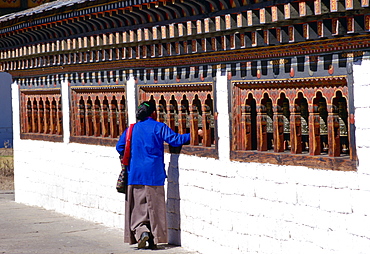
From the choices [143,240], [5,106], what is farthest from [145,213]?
[5,106]

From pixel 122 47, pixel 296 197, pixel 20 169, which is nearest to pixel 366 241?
pixel 296 197

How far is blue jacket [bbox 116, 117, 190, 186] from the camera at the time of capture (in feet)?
29.6

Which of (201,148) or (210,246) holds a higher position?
(201,148)

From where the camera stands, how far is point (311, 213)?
7.02 metres

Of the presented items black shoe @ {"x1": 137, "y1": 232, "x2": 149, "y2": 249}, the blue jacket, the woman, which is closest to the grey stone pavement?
black shoe @ {"x1": 137, "y1": 232, "x2": 149, "y2": 249}

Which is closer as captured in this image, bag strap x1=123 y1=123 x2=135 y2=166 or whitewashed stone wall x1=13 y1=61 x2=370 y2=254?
whitewashed stone wall x1=13 y1=61 x2=370 y2=254

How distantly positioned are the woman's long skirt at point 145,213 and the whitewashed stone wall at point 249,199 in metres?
0.22

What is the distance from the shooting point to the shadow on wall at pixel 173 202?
9.27m

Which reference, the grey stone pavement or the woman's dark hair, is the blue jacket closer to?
the woman's dark hair

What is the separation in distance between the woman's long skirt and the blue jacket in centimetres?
10

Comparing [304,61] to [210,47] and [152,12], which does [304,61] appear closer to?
[210,47]

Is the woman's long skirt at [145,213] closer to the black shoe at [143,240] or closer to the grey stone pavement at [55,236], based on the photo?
the black shoe at [143,240]

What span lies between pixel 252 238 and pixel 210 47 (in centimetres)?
183

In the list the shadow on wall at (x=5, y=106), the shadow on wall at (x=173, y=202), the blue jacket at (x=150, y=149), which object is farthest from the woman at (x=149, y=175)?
the shadow on wall at (x=5, y=106)
